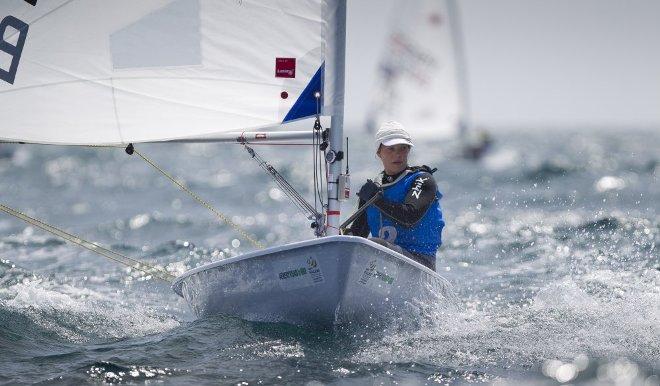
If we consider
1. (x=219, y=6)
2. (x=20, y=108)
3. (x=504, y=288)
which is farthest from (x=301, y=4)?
(x=504, y=288)

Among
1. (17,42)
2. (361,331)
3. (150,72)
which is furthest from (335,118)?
(17,42)

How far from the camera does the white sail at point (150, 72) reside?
5.22 metres

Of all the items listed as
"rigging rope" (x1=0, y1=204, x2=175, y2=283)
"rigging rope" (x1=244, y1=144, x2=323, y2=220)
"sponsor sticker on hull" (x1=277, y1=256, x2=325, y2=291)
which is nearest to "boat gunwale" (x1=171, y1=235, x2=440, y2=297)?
"sponsor sticker on hull" (x1=277, y1=256, x2=325, y2=291)

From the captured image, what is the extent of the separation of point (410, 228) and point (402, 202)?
20 cm

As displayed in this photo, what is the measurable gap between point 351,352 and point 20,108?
267 cm

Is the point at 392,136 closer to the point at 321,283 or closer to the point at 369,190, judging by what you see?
the point at 369,190

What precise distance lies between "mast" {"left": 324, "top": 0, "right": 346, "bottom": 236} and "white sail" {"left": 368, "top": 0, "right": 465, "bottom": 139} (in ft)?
45.2

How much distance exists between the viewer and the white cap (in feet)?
17.7

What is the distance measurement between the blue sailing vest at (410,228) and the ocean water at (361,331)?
1.56 feet

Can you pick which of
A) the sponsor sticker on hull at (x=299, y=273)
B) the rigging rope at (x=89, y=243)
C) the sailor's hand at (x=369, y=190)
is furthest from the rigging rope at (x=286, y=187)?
the rigging rope at (x=89, y=243)

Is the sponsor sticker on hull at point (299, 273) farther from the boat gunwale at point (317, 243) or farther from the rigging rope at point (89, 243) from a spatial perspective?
the rigging rope at point (89, 243)

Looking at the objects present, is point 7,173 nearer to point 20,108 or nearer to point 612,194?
point 612,194

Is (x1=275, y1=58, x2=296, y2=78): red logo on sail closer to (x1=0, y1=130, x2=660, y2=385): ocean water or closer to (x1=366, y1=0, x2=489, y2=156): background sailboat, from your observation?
(x1=0, y1=130, x2=660, y2=385): ocean water

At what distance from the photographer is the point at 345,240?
15.5 feet
